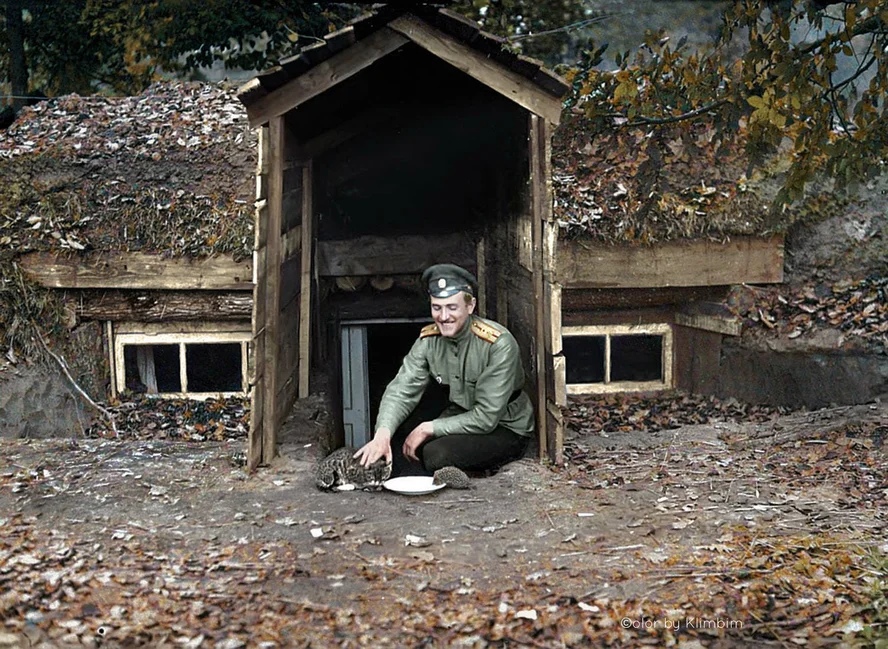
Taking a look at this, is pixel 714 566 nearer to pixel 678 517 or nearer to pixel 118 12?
pixel 678 517

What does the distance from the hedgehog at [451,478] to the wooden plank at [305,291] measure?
2053mm

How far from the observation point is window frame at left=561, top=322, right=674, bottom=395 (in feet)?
29.1

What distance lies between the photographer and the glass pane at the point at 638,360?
29.7 ft

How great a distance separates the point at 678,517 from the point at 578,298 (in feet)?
12.2

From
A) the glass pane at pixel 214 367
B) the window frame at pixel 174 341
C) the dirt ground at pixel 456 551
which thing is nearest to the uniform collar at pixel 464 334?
the dirt ground at pixel 456 551

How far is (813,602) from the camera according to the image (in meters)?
4.10

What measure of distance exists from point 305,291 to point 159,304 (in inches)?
72.2

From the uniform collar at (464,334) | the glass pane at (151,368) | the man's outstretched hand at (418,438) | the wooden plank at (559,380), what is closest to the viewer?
the wooden plank at (559,380)

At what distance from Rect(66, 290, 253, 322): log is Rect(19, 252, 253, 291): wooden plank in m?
0.17

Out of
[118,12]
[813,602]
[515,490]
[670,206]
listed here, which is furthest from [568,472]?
[118,12]

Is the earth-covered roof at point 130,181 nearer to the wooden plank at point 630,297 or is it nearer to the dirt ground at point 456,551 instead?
the dirt ground at point 456,551

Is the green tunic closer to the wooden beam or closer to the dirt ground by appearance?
the dirt ground

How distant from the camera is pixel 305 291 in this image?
727cm

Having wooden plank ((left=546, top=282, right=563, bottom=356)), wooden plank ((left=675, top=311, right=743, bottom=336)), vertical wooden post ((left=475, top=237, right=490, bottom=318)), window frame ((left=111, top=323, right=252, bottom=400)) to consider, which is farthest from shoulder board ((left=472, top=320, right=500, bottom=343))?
window frame ((left=111, top=323, right=252, bottom=400))
